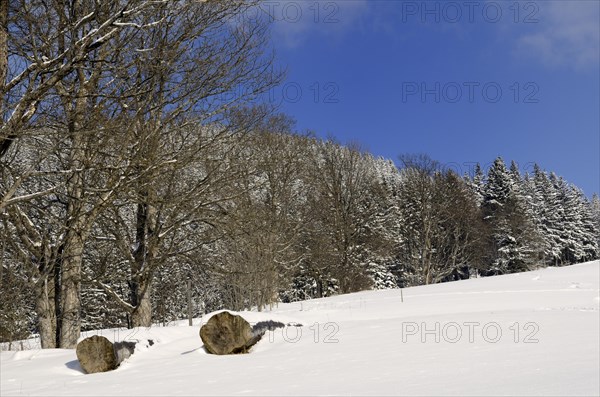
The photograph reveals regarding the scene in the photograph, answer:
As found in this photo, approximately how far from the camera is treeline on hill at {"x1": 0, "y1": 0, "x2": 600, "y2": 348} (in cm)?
602

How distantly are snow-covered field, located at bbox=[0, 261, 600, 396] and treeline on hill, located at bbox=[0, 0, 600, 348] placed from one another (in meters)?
1.54

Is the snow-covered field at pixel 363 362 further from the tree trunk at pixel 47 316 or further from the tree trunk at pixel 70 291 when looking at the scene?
the tree trunk at pixel 70 291

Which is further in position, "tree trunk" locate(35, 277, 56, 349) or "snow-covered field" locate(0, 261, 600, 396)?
"tree trunk" locate(35, 277, 56, 349)

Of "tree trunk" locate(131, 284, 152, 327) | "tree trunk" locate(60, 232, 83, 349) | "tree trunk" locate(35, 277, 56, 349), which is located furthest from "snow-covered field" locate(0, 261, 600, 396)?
"tree trunk" locate(131, 284, 152, 327)

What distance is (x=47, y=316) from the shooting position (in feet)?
28.6

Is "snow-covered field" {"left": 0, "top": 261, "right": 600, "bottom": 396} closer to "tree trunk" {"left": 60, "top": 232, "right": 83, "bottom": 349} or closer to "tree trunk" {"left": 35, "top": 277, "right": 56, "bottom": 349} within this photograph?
"tree trunk" {"left": 35, "top": 277, "right": 56, "bottom": 349}

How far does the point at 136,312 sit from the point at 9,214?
321 centimetres

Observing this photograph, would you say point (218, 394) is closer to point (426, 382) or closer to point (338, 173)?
point (426, 382)

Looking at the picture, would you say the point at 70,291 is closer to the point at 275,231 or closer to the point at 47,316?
the point at 47,316

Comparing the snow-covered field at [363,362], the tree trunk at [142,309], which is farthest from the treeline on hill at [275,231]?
the snow-covered field at [363,362]

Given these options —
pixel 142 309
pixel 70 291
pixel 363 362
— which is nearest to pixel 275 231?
pixel 142 309

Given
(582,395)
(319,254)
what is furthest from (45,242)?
(319,254)

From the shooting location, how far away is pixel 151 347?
25.9 feet

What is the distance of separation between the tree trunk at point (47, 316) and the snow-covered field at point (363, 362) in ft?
2.67
